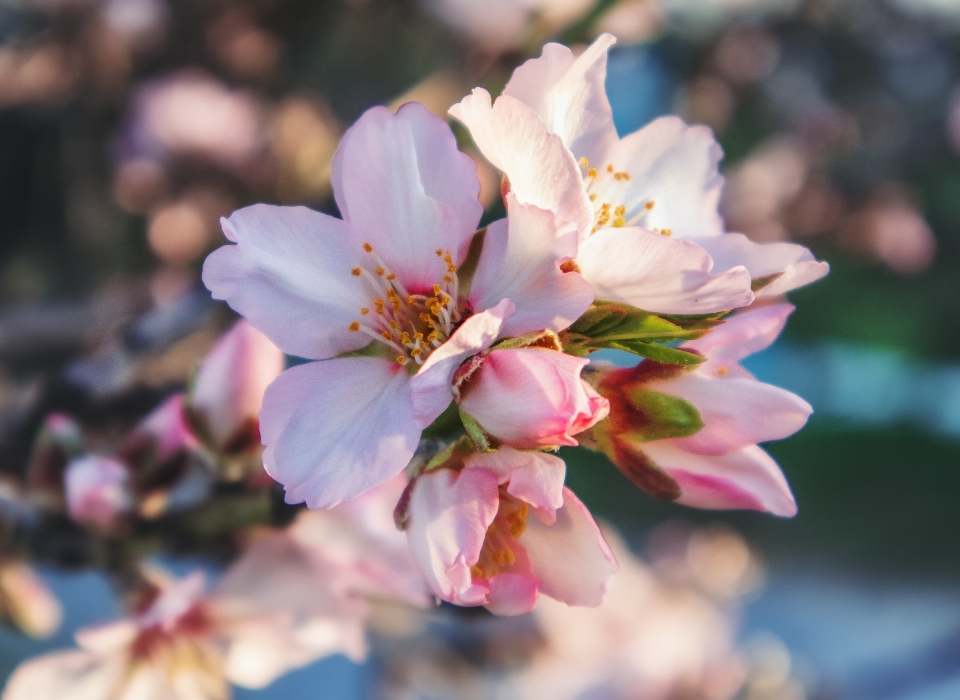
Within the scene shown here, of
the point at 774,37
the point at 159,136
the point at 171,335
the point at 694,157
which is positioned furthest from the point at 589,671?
the point at 774,37

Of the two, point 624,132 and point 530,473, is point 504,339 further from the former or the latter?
point 624,132

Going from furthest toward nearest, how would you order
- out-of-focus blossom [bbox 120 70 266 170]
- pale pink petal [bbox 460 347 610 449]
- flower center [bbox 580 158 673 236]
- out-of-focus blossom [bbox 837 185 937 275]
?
out-of-focus blossom [bbox 837 185 937 275]
out-of-focus blossom [bbox 120 70 266 170]
flower center [bbox 580 158 673 236]
pale pink petal [bbox 460 347 610 449]

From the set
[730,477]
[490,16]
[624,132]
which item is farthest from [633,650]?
[490,16]

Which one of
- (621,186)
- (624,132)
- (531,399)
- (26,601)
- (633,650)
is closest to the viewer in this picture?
(531,399)

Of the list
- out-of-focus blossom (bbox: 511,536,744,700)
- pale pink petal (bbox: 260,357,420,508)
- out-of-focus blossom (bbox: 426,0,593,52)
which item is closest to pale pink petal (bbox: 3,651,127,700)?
pale pink petal (bbox: 260,357,420,508)

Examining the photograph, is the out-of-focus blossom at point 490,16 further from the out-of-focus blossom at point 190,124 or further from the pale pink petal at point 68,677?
the pale pink petal at point 68,677

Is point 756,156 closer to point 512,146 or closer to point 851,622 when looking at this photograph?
point 851,622

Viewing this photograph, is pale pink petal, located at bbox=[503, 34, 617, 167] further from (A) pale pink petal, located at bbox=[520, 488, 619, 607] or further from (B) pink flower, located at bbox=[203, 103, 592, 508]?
(A) pale pink petal, located at bbox=[520, 488, 619, 607]
